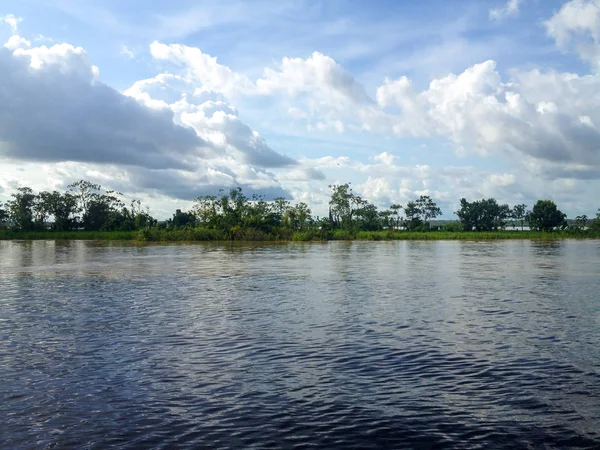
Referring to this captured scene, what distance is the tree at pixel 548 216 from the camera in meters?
140

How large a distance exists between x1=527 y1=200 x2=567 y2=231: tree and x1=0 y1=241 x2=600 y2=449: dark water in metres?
125

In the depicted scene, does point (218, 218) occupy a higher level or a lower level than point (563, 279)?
higher

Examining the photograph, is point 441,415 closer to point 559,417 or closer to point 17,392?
point 559,417

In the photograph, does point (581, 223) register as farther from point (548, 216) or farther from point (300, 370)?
point (300, 370)

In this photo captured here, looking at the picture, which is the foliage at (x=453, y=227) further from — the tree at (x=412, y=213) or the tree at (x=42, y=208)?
the tree at (x=42, y=208)

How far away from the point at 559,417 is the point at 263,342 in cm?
779

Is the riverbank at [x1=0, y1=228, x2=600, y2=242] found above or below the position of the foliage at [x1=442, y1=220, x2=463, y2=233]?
below

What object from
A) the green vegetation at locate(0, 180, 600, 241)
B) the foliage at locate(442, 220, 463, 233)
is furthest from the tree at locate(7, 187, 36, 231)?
the foliage at locate(442, 220, 463, 233)

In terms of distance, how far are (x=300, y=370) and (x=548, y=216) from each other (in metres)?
143

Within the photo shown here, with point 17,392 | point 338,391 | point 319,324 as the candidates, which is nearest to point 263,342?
point 319,324

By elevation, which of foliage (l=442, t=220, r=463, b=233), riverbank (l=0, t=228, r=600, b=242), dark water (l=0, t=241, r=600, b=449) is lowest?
dark water (l=0, t=241, r=600, b=449)

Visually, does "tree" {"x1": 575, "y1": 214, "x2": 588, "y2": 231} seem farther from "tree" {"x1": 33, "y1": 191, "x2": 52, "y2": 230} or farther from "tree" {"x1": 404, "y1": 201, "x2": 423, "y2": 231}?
"tree" {"x1": 33, "y1": 191, "x2": 52, "y2": 230}

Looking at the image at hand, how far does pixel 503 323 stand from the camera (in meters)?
17.8

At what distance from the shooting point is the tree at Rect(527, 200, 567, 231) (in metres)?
140
